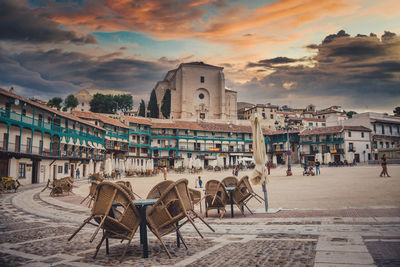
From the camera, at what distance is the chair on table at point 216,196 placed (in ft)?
25.4

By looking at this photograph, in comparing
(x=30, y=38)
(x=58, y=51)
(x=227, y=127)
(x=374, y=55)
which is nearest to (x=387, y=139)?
(x=227, y=127)

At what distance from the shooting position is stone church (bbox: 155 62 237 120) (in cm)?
8444

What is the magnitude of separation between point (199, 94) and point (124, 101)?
86.9ft

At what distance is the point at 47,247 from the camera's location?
15.2 ft

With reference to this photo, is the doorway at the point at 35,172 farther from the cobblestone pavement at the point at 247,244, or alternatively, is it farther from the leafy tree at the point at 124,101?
the leafy tree at the point at 124,101

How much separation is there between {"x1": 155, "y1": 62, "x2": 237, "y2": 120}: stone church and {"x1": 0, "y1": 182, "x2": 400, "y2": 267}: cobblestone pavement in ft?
252

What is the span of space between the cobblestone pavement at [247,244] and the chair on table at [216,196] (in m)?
0.81

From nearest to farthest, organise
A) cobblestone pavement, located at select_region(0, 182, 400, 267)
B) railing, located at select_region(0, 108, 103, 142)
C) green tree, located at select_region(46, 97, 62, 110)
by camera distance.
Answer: cobblestone pavement, located at select_region(0, 182, 400, 267) → railing, located at select_region(0, 108, 103, 142) → green tree, located at select_region(46, 97, 62, 110)

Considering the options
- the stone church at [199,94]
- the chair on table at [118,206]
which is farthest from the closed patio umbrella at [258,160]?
the stone church at [199,94]

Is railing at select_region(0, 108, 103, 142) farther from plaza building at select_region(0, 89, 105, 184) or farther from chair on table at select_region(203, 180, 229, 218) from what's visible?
chair on table at select_region(203, 180, 229, 218)

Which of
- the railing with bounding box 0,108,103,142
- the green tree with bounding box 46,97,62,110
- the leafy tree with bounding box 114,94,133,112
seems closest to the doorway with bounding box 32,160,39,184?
the railing with bounding box 0,108,103,142

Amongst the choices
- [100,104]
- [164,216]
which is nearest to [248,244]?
[164,216]

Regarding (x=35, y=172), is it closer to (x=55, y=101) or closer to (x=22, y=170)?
(x=22, y=170)

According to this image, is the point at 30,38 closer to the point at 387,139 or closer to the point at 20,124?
the point at 20,124
